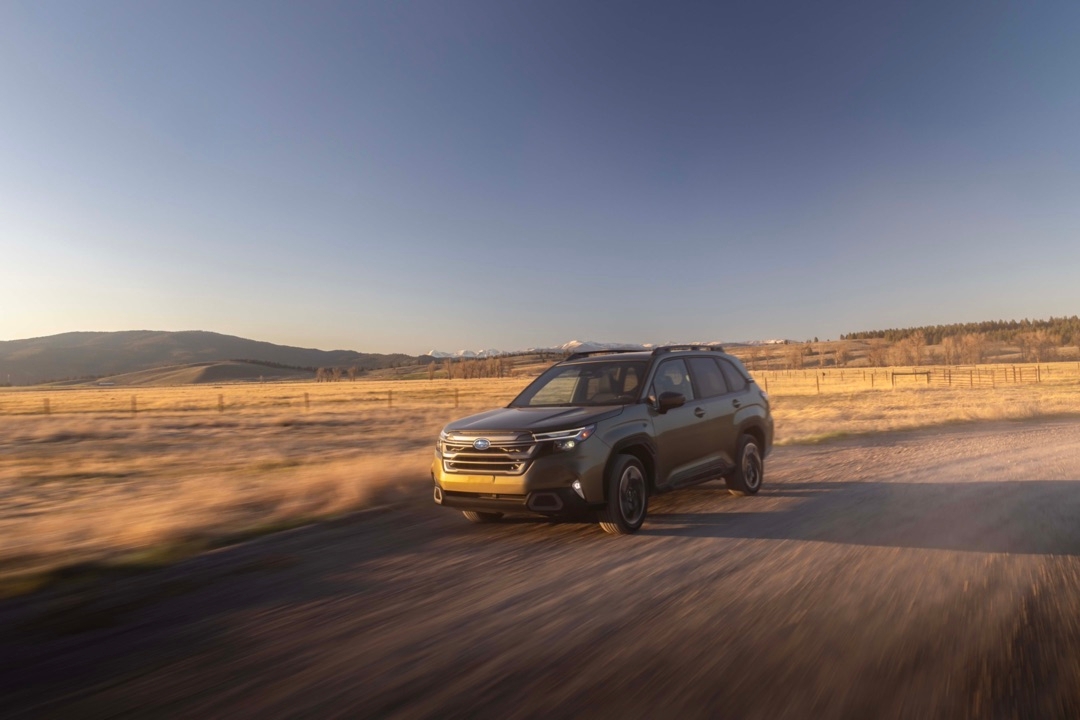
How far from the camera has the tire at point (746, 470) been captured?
28.2 feet

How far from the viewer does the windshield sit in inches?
290

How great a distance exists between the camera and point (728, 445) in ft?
27.7

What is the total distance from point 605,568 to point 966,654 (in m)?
2.49

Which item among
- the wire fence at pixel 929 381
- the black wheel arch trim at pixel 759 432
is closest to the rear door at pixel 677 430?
the black wheel arch trim at pixel 759 432

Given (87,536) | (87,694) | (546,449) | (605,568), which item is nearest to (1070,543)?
(605,568)

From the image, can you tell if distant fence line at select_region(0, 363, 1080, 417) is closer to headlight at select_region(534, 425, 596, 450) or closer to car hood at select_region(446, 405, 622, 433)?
car hood at select_region(446, 405, 622, 433)

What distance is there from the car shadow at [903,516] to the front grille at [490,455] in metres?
1.53

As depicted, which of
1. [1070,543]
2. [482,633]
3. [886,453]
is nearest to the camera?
[482,633]

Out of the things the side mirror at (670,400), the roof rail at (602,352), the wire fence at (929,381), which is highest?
the roof rail at (602,352)

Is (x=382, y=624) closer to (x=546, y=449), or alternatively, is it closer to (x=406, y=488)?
(x=546, y=449)

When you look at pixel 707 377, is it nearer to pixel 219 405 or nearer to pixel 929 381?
pixel 219 405

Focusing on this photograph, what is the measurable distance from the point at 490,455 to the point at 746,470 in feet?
12.7

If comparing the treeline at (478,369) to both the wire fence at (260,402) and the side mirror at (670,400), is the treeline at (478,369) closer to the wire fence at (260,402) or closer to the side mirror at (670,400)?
the wire fence at (260,402)

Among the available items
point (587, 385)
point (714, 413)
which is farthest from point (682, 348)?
point (587, 385)
